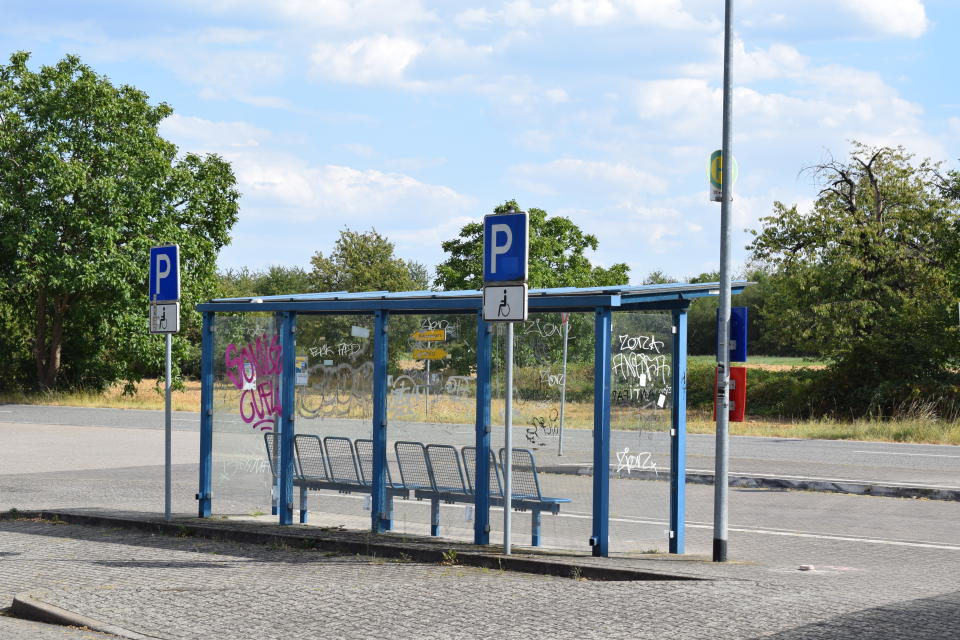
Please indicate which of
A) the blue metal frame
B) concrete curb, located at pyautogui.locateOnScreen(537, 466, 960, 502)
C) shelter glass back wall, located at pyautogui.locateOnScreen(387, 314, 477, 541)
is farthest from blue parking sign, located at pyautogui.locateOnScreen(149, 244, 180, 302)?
concrete curb, located at pyautogui.locateOnScreen(537, 466, 960, 502)

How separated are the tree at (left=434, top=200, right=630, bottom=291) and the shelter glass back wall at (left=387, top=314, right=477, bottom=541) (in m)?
34.6

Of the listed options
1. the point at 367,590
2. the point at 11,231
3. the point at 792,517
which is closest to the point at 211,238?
the point at 11,231

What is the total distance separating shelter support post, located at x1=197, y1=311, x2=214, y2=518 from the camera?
36.8 ft

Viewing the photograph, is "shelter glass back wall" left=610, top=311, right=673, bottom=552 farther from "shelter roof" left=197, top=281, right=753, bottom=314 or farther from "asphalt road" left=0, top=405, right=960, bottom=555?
"shelter roof" left=197, top=281, right=753, bottom=314

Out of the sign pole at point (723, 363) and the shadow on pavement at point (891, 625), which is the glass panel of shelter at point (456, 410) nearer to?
the sign pole at point (723, 363)

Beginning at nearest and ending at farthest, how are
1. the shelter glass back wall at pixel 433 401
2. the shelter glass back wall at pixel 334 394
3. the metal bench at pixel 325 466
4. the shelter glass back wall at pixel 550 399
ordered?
the shelter glass back wall at pixel 550 399 → the shelter glass back wall at pixel 433 401 → the shelter glass back wall at pixel 334 394 → the metal bench at pixel 325 466

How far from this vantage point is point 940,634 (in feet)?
19.7

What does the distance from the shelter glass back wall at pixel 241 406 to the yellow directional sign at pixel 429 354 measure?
1921 mm

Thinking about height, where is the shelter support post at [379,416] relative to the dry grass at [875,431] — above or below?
above

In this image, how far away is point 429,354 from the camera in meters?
9.95

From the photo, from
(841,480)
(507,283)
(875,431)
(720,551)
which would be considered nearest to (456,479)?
(507,283)

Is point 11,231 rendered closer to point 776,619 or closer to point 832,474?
point 832,474

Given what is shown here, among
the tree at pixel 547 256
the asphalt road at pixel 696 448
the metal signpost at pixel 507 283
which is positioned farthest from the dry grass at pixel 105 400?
the metal signpost at pixel 507 283

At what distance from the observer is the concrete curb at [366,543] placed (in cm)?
809
